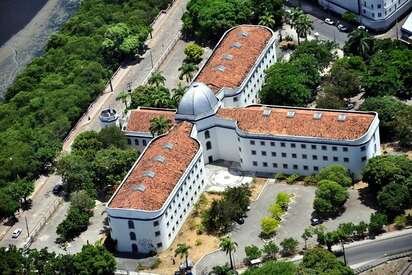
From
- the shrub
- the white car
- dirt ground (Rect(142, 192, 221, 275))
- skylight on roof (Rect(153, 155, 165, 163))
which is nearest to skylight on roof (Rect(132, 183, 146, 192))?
skylight on roof (Rect(153, 155, 165, 163))

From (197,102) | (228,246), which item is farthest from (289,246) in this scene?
(197,102)

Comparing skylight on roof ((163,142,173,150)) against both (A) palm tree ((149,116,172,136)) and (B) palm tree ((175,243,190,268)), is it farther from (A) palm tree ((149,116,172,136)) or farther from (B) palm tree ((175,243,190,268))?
(B) palm tree ((175,243,190,268))

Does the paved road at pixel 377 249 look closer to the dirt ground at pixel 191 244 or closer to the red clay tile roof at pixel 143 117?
the dirt ground at pixel 191 244

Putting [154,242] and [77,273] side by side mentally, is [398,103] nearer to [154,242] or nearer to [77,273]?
[154,242]

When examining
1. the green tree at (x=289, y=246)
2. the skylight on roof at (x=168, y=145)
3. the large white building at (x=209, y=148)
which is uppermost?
the skylight on roof at (x=168, y=145)

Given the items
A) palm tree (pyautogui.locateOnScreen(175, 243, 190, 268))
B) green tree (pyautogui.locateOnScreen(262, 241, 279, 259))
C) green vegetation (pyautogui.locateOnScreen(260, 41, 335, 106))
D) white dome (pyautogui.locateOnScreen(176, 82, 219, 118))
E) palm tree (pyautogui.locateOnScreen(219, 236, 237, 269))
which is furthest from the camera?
green vegetation (pyautogui.locateOnScreen(260, 41, 335, 106))

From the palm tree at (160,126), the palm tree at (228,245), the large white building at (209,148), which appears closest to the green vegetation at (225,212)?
the large white building at (209,148)
